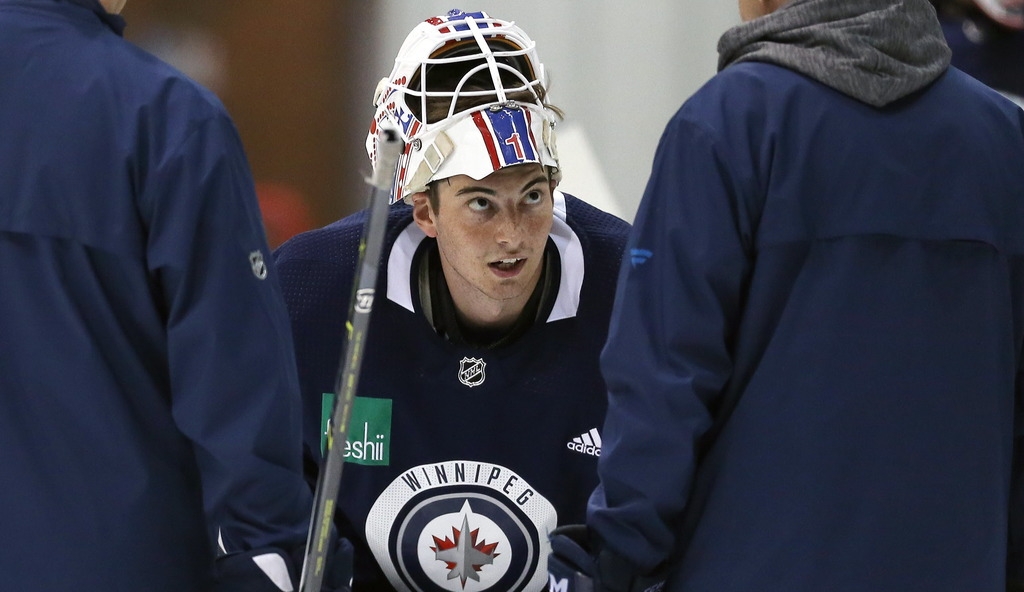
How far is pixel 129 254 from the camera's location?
1.52 m

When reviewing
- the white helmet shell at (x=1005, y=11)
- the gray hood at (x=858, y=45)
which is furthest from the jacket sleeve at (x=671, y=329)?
the white helmet shell at (x=1005, y=11)

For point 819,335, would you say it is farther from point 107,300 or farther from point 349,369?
point 107,300

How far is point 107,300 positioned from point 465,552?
79 cm

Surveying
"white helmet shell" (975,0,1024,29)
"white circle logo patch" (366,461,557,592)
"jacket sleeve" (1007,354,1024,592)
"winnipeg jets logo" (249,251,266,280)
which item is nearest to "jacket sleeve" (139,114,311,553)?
"winnipeg jets logo" (249,251,266,280)

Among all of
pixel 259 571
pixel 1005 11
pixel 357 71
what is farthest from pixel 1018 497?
pixel 357 71

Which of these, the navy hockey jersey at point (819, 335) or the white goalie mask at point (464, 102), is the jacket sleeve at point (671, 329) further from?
the white goalie mask at point (464, 102)

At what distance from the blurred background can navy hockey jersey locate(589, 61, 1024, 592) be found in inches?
95.8

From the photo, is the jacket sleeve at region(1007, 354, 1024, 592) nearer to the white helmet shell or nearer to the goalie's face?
the goalie's face

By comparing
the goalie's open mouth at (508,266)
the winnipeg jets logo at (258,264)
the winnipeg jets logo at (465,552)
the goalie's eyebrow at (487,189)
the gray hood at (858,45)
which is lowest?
the winnipeg jets logo at (465,552)

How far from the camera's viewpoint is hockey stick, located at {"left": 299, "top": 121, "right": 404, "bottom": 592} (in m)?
1.49

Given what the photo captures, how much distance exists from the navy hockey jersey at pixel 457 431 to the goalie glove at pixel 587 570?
0.38 meters

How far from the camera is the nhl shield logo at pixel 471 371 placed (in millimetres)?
2184

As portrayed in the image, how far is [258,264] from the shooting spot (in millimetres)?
1606

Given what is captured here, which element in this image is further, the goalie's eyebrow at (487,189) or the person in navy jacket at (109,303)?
the goalie's eyebrow at (487,189)
